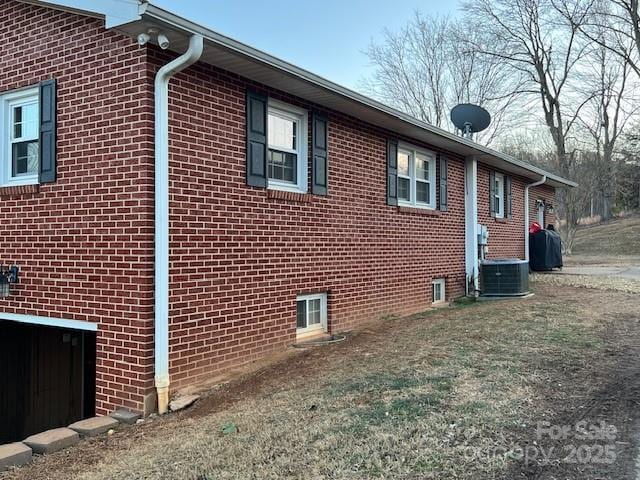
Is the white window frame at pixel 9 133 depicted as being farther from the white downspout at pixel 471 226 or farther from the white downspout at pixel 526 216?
the white downspout at pixel 526 216

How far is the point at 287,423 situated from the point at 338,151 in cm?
457

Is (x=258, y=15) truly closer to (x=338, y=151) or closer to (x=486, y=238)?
(x=486, y=238)

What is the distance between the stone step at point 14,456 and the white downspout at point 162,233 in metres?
1.15

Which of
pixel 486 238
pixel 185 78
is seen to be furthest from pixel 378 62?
pixel 185 78

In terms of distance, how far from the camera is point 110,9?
491cm

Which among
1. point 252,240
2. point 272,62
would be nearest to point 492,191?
point 252,240

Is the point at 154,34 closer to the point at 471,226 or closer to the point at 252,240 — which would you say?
the point at 252,240

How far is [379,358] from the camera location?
609cm

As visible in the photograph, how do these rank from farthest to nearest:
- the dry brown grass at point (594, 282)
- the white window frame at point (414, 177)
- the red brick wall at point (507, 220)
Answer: the red brick wall at point (507, 220) → the dry brown grass at point (594, 282) → the white window frame at point (414, 177)

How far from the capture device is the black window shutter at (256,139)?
20.6ft

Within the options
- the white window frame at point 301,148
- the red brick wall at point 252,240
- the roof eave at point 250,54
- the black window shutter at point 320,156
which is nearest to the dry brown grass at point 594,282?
the roof eave at point 250,54

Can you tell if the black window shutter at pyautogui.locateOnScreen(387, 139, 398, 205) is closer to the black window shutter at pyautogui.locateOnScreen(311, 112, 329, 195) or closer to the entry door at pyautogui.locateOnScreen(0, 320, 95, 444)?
the black window shutter at pyautogui.locateOnScreen(311, 112, 329, 195)

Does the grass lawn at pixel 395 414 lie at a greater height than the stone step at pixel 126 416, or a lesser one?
greater

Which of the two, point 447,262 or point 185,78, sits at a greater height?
point 185,78
